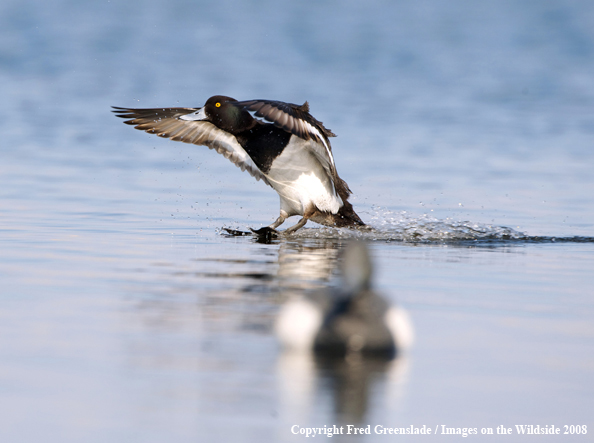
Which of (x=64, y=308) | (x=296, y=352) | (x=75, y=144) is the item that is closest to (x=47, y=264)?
(x=64, y=308)

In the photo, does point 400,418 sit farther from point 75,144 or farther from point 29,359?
point 75,144

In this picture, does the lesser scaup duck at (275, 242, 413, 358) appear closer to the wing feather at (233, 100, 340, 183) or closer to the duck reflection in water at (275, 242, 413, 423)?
the duck reflection in water at (275, 242, 413, 423)

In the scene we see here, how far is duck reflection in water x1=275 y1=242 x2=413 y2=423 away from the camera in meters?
3.21

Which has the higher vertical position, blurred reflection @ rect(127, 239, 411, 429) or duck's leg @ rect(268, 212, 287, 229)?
duck's leg @ rect(268, 212, 287, 229)

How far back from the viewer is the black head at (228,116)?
844 centimetres

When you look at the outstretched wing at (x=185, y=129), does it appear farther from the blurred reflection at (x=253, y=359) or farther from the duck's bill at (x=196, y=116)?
the blurred reflection at (x=253, y=359)

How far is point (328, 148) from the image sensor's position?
7.90 m

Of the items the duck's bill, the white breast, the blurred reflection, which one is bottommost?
the blurred reflection

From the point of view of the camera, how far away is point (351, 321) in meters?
3.29

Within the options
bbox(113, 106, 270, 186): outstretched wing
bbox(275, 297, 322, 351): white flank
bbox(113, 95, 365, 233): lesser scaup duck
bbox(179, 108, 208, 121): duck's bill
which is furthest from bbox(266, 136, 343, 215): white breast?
bbox(275, 297, 322, 351): white flank

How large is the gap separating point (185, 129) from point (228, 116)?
93 cm

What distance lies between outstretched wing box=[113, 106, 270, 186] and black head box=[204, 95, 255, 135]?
24.2 inches

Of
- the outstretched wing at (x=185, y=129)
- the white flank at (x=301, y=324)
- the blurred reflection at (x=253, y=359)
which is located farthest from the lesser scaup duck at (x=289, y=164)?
the white flank at (x=301, y=324)

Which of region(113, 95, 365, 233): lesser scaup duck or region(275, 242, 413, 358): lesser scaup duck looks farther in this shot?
region(113, 95, 365, 233): lesser scaup duck
